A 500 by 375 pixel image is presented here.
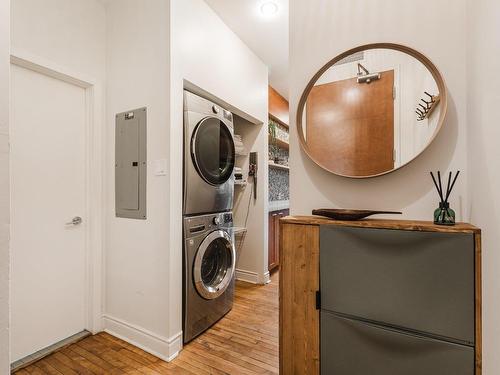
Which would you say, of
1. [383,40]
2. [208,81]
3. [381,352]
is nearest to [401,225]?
[381,352]

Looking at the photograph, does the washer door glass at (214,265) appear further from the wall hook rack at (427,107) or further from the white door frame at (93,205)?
the wall hook rack at (427,107)

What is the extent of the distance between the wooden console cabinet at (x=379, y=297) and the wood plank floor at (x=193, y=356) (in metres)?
0.64

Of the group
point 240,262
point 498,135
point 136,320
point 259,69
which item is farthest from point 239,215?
point 498,135

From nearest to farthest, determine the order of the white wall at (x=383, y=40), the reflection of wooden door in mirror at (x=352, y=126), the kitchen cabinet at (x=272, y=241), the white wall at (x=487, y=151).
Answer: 1. the white wall at (x=487, y=151)
2. the white wall at (x=383, y=40)
3. the reflection of wooden door in mirror at (x=352, y=126)
4. the kitchen cabinet at (x=272, y=241)

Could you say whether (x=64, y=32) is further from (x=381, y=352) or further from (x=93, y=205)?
(x=381, y=352)

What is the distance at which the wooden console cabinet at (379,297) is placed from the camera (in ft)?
3.07

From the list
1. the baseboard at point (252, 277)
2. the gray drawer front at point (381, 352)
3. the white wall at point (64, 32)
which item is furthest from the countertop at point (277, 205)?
the white wall at point (64, 32)

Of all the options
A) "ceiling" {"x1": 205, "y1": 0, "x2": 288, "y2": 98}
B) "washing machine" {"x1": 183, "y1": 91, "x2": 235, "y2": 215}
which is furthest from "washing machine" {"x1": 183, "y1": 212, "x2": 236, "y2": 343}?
"ceiling" {"x1": 205, "y1": 0, "x2": 288, "y2": 98}

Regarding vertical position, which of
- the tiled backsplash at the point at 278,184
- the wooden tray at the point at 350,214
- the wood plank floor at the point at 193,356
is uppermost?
the tiled backsplash at the point at 278,184

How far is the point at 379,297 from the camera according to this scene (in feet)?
3.48

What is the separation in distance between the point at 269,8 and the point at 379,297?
2.49 metres

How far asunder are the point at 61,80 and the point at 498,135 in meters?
2.70

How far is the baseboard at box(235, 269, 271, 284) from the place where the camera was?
3.22 m

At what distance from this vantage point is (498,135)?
0.80 metres
